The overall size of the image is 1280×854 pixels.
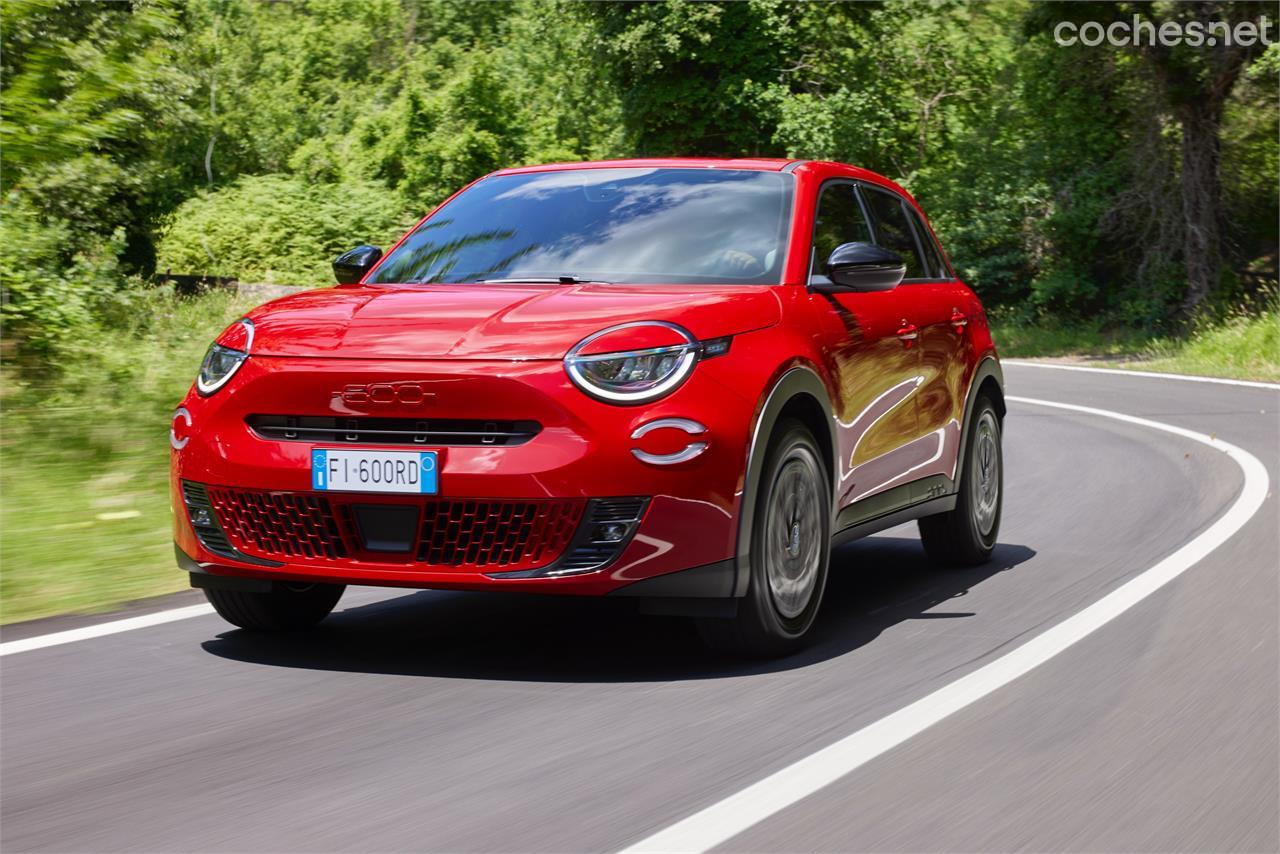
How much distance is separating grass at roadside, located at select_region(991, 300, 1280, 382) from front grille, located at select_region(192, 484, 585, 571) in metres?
19.5

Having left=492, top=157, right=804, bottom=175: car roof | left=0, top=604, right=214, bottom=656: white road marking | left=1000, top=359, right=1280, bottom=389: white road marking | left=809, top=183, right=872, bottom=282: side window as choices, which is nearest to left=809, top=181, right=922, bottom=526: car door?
left=809, top=183, right=872, bottom=282: side window

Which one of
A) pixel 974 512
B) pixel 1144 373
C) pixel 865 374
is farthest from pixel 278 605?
pixel 1144 373

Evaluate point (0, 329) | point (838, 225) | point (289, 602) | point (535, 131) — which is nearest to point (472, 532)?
point (289, 602)

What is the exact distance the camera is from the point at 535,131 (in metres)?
70.8

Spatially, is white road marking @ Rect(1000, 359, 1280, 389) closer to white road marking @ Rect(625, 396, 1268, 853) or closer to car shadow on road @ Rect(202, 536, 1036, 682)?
white road marking @ Rect(625, 396, 1268, 853)

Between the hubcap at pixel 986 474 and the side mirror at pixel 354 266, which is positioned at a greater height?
the side mirror at pixel 354 266

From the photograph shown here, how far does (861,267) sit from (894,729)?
1885 mm

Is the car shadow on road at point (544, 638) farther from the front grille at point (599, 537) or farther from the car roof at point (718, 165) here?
the car roof at point (718, 165)

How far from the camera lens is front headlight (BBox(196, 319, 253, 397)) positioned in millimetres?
5402

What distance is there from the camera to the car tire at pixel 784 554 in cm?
541

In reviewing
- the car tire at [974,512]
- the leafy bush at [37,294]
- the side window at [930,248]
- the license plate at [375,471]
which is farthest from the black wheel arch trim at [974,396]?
the leafy bush at [37,294]

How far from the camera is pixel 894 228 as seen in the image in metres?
7.42

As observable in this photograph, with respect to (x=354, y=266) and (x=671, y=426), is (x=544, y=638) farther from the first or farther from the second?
Answer: (x=354, y=266)

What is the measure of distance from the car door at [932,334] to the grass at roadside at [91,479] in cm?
316
